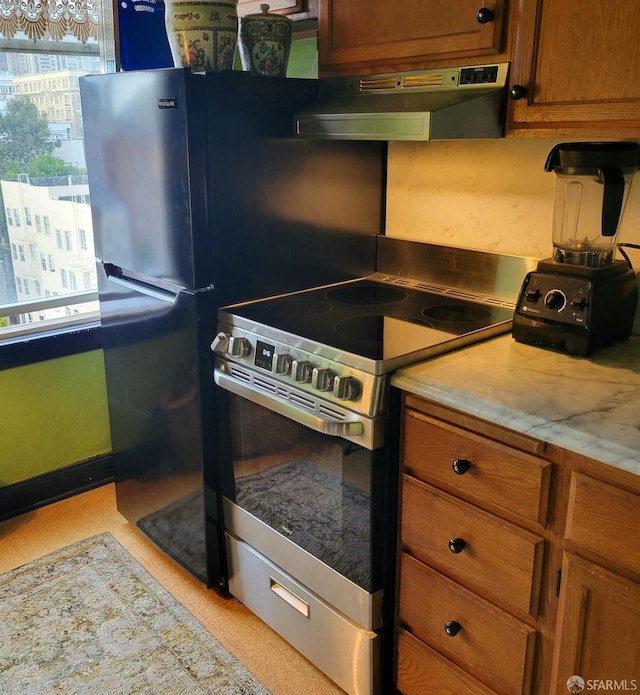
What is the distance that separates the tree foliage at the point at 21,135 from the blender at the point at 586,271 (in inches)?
75.0

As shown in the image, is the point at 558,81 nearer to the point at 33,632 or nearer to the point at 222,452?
the point at 222,452

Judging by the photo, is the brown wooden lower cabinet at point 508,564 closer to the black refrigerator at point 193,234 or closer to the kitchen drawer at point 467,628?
the kitchen drawer at point 467,628

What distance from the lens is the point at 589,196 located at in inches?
66.5

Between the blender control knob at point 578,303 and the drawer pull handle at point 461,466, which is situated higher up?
the blender control knob at point 578,303

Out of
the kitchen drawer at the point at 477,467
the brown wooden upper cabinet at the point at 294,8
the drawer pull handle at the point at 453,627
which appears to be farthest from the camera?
the brown wooden upper cabinet at the point at 294,8

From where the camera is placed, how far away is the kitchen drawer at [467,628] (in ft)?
4.57

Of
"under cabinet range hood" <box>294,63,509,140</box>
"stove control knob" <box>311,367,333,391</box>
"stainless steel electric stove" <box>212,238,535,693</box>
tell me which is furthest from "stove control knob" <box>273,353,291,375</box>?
"under cabinet range hood" <box>294,63,509,140</box>

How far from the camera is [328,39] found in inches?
74.0

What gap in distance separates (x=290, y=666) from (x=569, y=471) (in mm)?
1084

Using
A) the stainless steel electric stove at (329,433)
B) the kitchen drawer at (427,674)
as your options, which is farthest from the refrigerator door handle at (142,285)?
the kitchen drawer at (427,674)

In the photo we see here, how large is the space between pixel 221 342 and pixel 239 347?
0.25 feet

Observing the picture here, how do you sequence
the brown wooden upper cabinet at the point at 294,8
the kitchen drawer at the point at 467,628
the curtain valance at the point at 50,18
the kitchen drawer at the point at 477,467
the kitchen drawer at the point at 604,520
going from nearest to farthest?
1. the kitchen drawer at the point at 604,520
2. the kitchen drawer at the point at 477,467
3. the kitchen drawer at the point at 467,628
4. the brown wooden upper cabinet at the point at 294,8
5. the curtain valance at the point at 50,18

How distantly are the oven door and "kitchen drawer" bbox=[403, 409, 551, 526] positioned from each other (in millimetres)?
100

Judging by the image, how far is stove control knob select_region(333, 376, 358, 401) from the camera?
1522 mm
